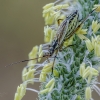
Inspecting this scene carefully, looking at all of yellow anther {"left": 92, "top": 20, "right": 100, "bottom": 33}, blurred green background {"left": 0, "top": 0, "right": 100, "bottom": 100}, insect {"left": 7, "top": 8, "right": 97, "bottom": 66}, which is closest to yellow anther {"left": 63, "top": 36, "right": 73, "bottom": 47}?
insect {"left": 7, "top": 8, "right": 97, "bottom": 66}

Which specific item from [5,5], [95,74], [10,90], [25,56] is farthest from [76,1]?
[5,5]

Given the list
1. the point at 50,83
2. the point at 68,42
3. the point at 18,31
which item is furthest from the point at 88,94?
the point at 18,31

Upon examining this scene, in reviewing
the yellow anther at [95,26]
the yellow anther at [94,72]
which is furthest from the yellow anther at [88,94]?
the yellow anther at [95,26]

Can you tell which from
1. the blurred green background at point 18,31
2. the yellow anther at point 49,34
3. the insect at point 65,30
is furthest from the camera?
the blurred green background at point 18,31

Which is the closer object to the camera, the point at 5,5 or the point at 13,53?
the point at 13,53

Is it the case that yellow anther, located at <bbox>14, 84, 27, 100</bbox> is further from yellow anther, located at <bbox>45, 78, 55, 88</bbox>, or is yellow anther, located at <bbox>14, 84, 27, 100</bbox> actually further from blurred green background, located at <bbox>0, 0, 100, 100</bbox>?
blurred green background, located at <bbox>0, 0, 100, 100</bbox>

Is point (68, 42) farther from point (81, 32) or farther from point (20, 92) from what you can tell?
point (20, 92)

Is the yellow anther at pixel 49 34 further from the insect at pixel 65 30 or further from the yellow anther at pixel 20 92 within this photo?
the yellow anther at pixel 20 92

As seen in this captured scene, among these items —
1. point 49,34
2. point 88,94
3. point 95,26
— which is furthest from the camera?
point 49,34

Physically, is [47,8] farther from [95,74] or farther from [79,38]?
[95,74]
